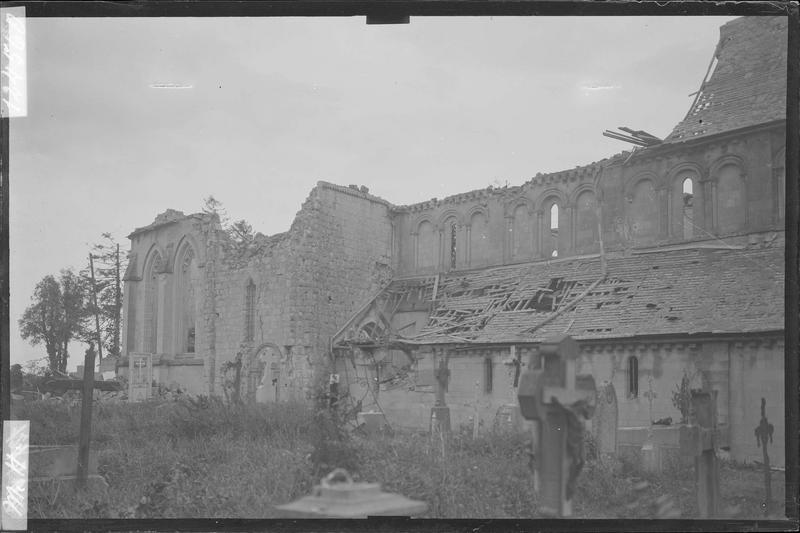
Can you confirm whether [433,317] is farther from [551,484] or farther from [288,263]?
[551,484]

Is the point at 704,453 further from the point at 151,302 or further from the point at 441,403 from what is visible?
the point at 151,302

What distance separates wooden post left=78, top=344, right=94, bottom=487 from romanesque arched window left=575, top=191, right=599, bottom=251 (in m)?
9.76

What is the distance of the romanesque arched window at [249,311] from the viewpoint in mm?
17891

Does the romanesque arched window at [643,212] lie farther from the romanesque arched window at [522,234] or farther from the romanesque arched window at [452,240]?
the romanesque arched window at [452,240]

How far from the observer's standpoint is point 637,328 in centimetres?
1268

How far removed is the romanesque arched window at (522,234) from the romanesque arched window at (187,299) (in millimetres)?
7637

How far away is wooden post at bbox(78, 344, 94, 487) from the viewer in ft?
36.0

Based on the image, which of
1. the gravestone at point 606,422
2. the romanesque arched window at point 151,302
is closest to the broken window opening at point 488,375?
the gravestone at point 606,422

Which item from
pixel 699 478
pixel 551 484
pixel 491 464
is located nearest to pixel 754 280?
pixel 699 478

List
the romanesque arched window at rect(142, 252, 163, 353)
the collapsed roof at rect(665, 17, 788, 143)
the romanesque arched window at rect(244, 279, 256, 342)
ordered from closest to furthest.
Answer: the collapsed roof at rect(665, 17, 788, 143), the romanesque arched window at rect(142, 252, 163, 353), the romanesque arched window at rect(244, 279, 256, 342)

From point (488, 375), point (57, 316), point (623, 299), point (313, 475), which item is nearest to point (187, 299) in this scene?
point (57, 316)

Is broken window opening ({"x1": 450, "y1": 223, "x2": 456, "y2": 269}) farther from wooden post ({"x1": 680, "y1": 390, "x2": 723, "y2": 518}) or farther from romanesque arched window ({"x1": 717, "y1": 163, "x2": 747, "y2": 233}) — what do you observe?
wooden post ({"x1": 680, "y1": 390, "x2": 723, "y2": 518})

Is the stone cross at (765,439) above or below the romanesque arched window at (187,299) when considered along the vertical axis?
below

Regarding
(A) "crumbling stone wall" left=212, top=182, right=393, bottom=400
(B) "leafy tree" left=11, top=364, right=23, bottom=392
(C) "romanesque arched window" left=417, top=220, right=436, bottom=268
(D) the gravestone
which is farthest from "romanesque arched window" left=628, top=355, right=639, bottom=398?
(B) "leafy tree" left=11, top=364, right=23, bottom=392
